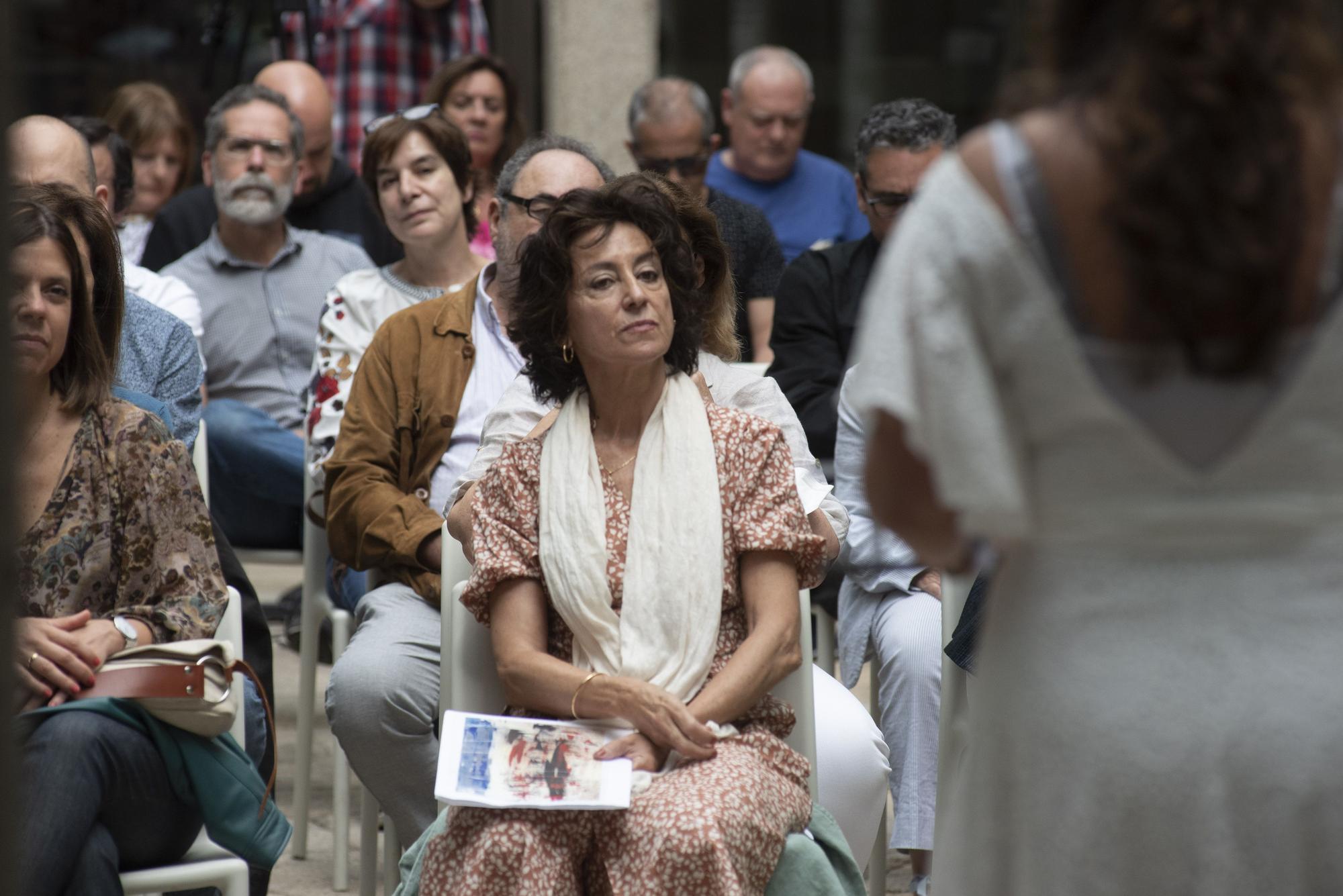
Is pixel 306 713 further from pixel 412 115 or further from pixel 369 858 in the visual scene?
pixel 412 115

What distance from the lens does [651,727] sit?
9.05 feet

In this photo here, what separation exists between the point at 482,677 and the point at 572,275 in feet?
2.51

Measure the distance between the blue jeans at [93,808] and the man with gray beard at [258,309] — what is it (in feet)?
6.81

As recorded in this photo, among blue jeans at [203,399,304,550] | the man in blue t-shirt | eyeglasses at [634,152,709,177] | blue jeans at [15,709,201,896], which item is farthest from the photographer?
the man in blue t-shirt

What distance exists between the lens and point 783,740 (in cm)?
296

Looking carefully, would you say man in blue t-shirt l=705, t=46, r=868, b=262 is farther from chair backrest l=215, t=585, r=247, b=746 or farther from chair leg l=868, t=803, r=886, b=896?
chair backrest l=215, t=585, r=247, b=746

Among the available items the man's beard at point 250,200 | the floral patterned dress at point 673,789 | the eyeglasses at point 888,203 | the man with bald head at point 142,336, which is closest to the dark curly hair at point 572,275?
the floral patterned dress at point 673,789

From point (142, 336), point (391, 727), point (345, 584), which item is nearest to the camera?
point (391, 727)

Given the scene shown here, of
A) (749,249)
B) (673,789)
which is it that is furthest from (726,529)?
(749,249)

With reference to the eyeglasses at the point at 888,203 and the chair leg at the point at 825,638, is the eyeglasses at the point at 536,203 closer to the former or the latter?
the eyeglasses at the point at 888,203

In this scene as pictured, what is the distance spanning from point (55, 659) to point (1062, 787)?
67.4 inches

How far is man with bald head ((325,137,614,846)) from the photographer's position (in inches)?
136

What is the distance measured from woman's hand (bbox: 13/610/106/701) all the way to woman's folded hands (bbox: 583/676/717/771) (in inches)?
32.2

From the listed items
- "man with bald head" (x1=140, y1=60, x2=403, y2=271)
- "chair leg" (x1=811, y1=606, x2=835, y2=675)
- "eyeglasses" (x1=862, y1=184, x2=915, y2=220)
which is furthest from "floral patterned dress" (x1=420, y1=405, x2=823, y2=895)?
"man with bald head" (x1=140, y1=60, x2=403, y2=271)
